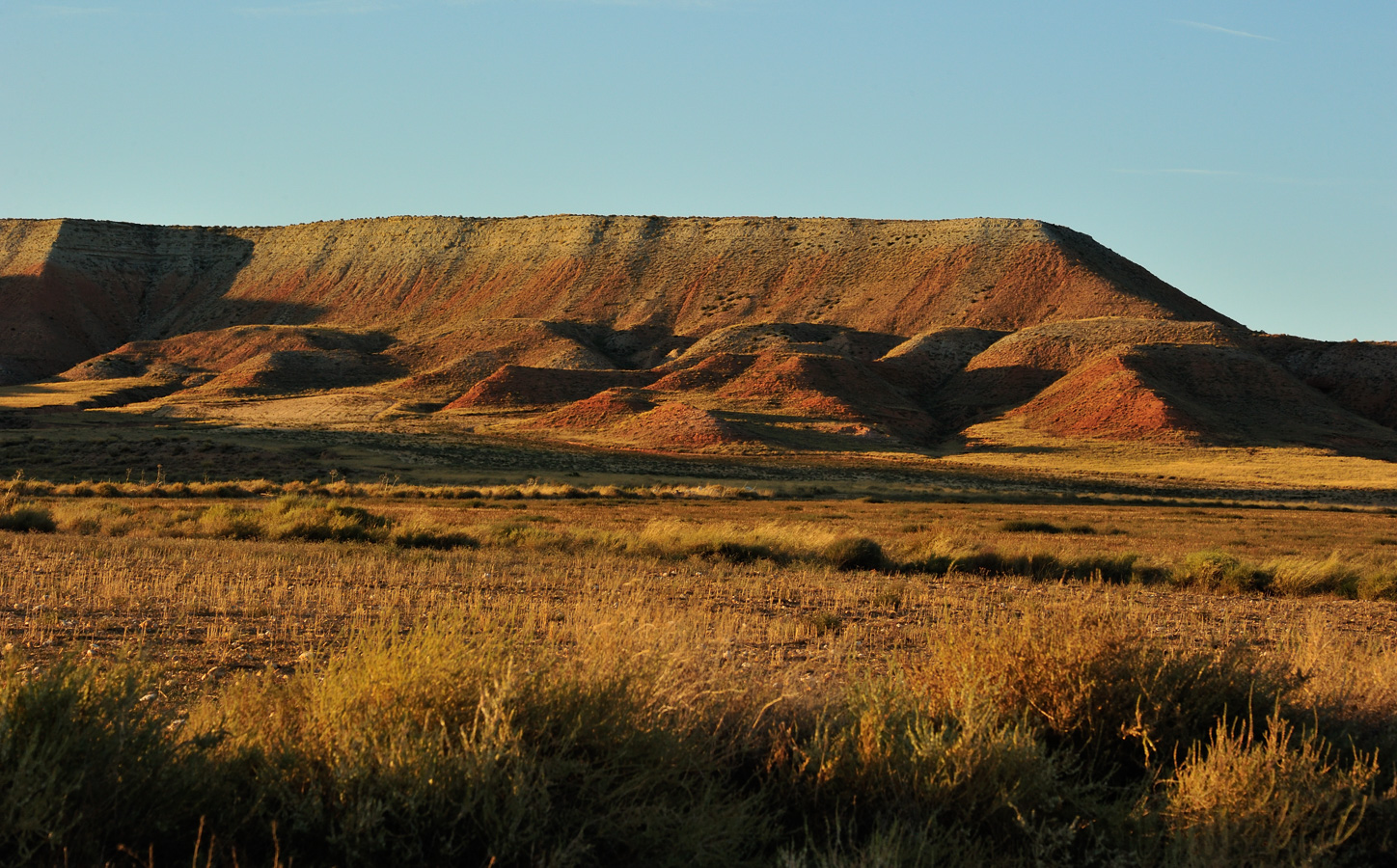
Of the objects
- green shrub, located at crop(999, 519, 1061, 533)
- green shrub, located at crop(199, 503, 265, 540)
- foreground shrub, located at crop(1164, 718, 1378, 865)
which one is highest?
foreground shrub, located at crop(1164, 718, 1378, 865)

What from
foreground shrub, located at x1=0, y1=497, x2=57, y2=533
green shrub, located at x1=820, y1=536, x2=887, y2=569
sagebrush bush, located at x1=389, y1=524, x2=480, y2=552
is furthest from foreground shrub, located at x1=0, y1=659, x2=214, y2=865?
foreground shrub, located at x1=0, y1=497, x2=57, y2=533

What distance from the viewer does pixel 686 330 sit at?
4456 inches

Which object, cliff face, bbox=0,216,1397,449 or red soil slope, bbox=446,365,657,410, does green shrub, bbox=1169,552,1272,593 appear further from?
red soil slope, bbox=446,365,657,410

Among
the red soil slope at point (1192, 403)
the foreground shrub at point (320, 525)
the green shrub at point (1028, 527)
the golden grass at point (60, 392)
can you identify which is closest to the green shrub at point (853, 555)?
the foreground shrub at point (320, 525)

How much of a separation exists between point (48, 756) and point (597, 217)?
5390 inches

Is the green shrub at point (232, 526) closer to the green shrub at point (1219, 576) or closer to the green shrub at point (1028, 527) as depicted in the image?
the green shrub at point (1219, 576)

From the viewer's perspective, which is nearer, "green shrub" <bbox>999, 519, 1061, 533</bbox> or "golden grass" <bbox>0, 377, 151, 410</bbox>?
"green shrub" <bbox>999, 519, 1061, 533</bbox>

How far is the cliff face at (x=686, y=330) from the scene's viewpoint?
82.9m

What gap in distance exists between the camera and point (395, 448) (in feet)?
178

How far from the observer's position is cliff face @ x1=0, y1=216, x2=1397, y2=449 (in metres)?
82.9

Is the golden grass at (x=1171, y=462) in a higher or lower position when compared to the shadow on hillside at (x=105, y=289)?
lower

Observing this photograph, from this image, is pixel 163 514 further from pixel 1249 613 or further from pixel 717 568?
pixel 1249 613

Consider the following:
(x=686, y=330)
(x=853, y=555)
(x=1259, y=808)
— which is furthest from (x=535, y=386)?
(x=1259, y=808)

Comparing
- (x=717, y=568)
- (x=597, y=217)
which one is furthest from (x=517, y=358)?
(x=717, y=568)
